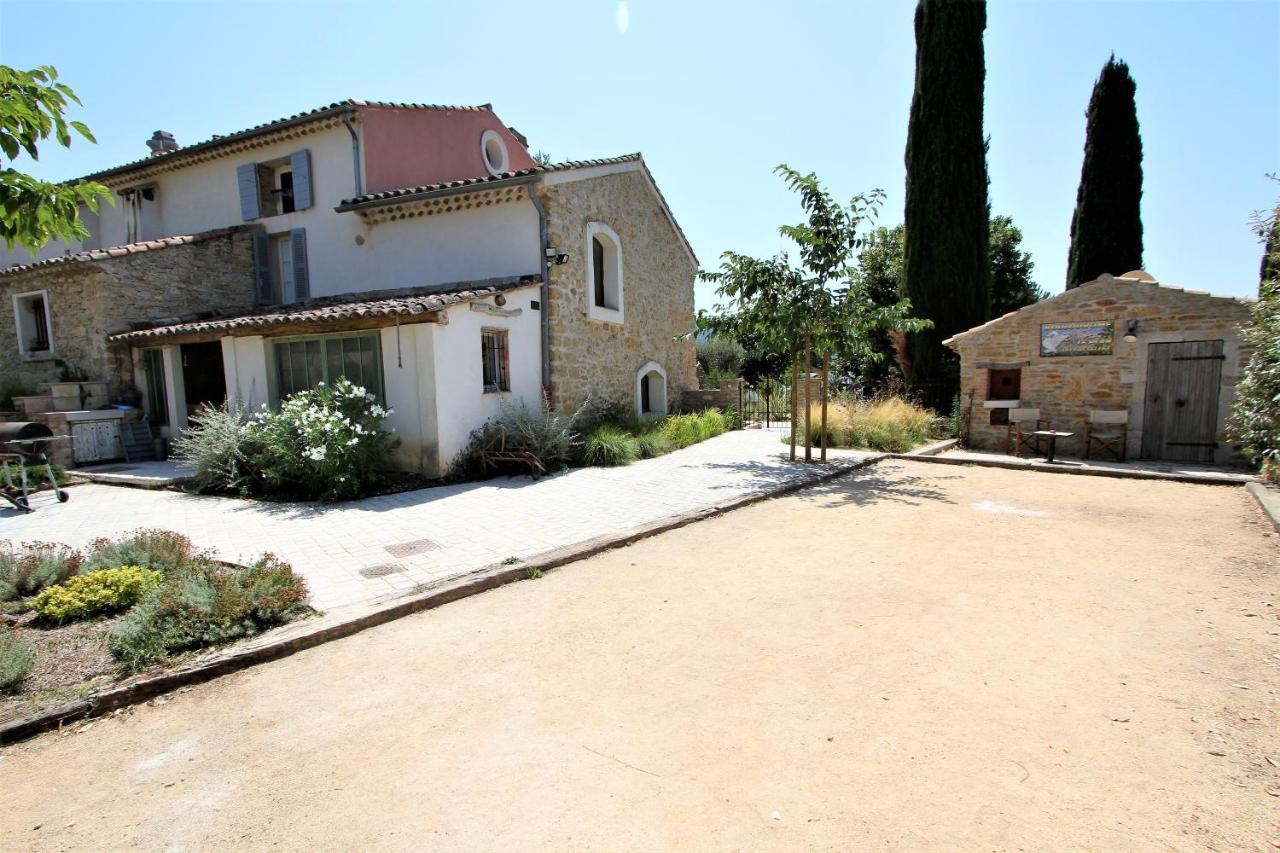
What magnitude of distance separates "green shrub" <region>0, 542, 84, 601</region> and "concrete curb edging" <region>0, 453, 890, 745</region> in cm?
237

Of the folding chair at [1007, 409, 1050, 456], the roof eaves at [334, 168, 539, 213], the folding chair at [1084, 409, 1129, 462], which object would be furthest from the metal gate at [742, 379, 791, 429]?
the roof eaves at [334, 168, 539, 213]

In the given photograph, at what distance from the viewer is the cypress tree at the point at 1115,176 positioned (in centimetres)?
1884

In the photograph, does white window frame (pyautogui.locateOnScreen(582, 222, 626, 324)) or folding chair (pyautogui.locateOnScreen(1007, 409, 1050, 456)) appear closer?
folding chair (pyautogui.locateOnScreen(1007, 409, 1050, 456))

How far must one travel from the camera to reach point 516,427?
9.97 m

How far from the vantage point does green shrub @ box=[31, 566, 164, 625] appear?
4113 millimetres

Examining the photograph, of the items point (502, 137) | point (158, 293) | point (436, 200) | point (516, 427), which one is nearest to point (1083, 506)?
point (516, 427)

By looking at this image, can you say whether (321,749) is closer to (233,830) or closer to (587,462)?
(233,830)

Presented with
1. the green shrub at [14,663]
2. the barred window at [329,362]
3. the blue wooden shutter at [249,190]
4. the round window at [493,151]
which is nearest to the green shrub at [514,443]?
the barred window at [329,362]

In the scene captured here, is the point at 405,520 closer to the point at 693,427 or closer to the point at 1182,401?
the point at 693,427

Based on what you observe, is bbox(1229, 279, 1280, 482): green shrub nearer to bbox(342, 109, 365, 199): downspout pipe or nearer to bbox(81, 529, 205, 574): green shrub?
bbox(81, 529, 205, 574): green shrub

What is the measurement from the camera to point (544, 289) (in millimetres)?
11141

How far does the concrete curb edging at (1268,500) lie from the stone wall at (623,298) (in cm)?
887

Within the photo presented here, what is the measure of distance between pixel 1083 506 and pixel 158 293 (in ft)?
56.5

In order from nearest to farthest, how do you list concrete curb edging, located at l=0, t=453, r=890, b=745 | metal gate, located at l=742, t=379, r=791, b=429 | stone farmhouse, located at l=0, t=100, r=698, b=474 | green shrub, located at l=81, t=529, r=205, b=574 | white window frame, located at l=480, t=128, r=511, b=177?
1. concrete curb edging, located at l=0, t=453, r=890, b=745
2. green shrub, located at l=81, t=529, r=205, b=574
3. stone farmhouse, located at l=0, t=100, r=698, b=474
4. white window frame, located at l=480, t=128, r=511, b=177
5. metal gate, located at l=742, t=379, r=791, b=429
